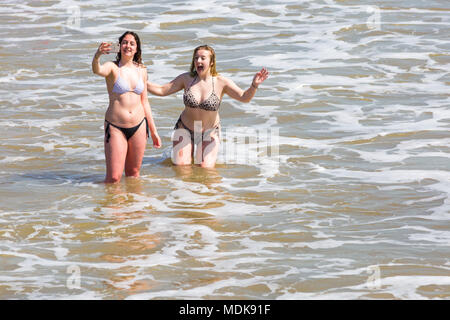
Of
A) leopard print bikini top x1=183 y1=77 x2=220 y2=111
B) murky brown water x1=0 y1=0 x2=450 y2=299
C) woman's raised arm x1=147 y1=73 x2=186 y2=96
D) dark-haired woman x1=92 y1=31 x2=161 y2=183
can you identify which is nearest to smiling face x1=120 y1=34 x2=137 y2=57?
dark-haired woman x1=92 y1=31 x2=161 y2=183

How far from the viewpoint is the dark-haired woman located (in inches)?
333

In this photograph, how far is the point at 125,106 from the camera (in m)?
8.52

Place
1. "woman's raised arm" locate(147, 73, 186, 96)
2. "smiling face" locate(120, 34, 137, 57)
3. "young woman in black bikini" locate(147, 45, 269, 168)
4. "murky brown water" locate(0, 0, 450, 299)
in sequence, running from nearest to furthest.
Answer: "murky brown water" locate(0, 0, 450, 299) → "smiling face" locate(120, 34, 137, 57) → "woman's raised arm" locate(147, 73, 186, 96) → "young woman in black bikini" locate(147, 45, 269, 168)

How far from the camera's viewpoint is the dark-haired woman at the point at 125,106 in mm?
8453

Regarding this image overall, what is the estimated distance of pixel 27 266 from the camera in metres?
6.77

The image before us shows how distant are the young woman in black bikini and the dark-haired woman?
512mm

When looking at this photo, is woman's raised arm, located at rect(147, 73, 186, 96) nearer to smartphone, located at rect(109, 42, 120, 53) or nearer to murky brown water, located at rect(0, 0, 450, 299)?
smartphone, located at rect(109, 42, 120, 53)

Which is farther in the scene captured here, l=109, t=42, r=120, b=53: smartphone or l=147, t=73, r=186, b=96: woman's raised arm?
l=147, t=73, r=186, b=96: woman's raised arm

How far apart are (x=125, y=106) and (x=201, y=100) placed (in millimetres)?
1095

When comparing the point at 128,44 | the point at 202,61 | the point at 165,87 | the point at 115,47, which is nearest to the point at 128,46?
the point at 128,44

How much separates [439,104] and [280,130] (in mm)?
2624

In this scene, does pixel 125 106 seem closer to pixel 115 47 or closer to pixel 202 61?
pixel 115 47
